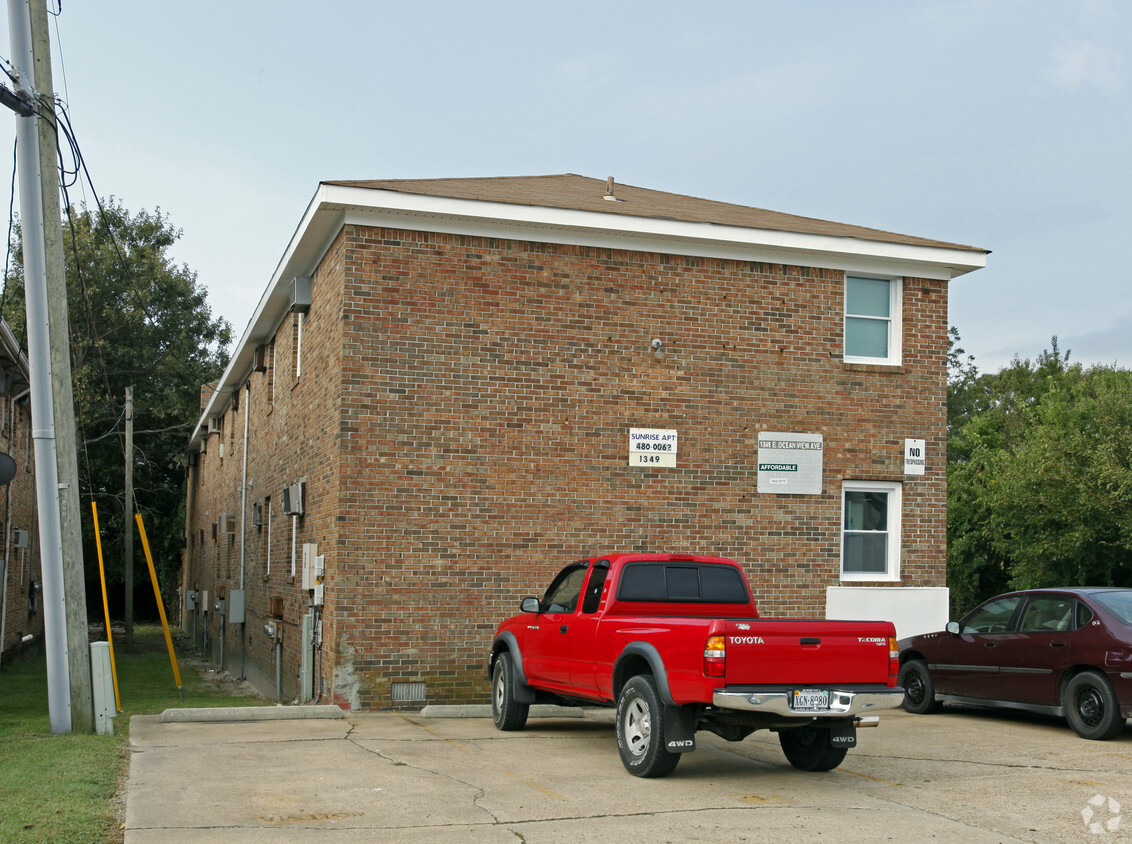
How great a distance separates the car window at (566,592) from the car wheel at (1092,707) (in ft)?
16.4

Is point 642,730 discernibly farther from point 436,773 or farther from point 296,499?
point 296,499

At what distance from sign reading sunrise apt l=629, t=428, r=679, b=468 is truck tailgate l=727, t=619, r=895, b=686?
6.58 metres

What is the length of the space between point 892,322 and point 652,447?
409cm

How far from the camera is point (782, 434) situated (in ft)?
51.6

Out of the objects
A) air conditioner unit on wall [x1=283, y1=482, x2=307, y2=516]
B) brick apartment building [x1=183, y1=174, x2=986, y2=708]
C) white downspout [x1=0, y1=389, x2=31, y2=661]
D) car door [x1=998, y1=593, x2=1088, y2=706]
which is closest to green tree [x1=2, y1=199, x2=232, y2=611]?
white downspout [x1=0, y1=389, x2=31, y2=661]

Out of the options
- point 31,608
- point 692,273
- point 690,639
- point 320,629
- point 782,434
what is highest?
point 692,273

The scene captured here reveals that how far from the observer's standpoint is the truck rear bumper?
8.12m

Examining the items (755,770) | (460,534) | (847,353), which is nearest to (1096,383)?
(847,353)

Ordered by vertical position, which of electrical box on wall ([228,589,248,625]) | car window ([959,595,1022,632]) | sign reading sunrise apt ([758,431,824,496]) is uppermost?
sign reading sunrise apt ([758,431,824,496])

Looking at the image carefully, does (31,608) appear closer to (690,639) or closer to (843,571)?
(843,571)

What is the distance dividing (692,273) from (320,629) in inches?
263

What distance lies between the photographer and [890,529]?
1625 centimetres

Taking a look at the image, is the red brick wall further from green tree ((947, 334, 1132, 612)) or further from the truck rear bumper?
green tree ((947, 334, 1132, 612))

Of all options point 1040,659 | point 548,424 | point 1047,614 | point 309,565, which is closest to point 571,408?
point 548,424
